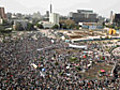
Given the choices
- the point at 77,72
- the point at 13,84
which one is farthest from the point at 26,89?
the point at 77,72

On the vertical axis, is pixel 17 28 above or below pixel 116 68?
above

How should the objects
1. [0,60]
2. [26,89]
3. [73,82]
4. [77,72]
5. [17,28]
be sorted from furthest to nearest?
[17,28], [0,60], [77,72], [73,82], [26,89]

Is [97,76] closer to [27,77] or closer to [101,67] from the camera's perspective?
[101,67]

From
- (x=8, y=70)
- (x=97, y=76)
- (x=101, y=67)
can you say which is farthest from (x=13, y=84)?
(x=101, y=67)

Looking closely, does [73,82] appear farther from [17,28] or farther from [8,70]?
[17,28]

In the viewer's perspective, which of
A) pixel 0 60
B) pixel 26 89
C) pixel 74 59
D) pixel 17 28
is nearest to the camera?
pixel 26 89

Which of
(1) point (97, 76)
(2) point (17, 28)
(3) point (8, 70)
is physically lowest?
(1) point (97, 76)

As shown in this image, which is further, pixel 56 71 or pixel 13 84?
pixel 56 71

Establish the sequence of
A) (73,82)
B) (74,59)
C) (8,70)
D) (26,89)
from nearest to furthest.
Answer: (26,89)
(73,82)
(8,70)
(74,59)

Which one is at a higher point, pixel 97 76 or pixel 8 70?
pixel 8 70
